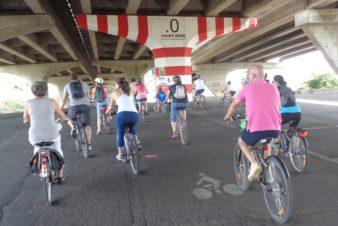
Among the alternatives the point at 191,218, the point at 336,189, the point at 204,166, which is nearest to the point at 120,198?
the point at 191,218

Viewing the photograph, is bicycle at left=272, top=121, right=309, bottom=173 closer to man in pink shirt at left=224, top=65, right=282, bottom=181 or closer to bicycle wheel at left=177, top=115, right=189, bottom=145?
man in pink shirt at left=224, top=65, right=282, bottom=181

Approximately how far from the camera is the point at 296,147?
5.78 metres

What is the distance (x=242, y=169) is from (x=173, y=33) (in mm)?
13660

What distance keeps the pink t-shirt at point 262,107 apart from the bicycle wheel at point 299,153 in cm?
177

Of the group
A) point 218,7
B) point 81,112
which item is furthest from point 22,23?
point 81,112

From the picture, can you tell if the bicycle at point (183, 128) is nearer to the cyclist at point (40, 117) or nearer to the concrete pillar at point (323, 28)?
the cyclist at point (40, 117)

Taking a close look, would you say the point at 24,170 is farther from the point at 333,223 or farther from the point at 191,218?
the point at 333,223

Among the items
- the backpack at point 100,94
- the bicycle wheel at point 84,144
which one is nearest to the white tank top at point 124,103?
the bicycle wheel at point 84,144

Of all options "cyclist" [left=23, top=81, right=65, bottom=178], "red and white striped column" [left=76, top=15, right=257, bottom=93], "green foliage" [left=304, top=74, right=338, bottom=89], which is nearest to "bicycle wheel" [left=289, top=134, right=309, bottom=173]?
"cyclist" [left=23, top=81, right=65, bottom=178]

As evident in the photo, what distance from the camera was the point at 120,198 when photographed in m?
4.83

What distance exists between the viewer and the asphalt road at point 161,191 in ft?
13.4

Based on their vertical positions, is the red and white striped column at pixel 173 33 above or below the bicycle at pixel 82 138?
above

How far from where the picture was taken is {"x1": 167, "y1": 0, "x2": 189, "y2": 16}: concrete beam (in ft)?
50.0

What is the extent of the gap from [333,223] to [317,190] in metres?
1.13
